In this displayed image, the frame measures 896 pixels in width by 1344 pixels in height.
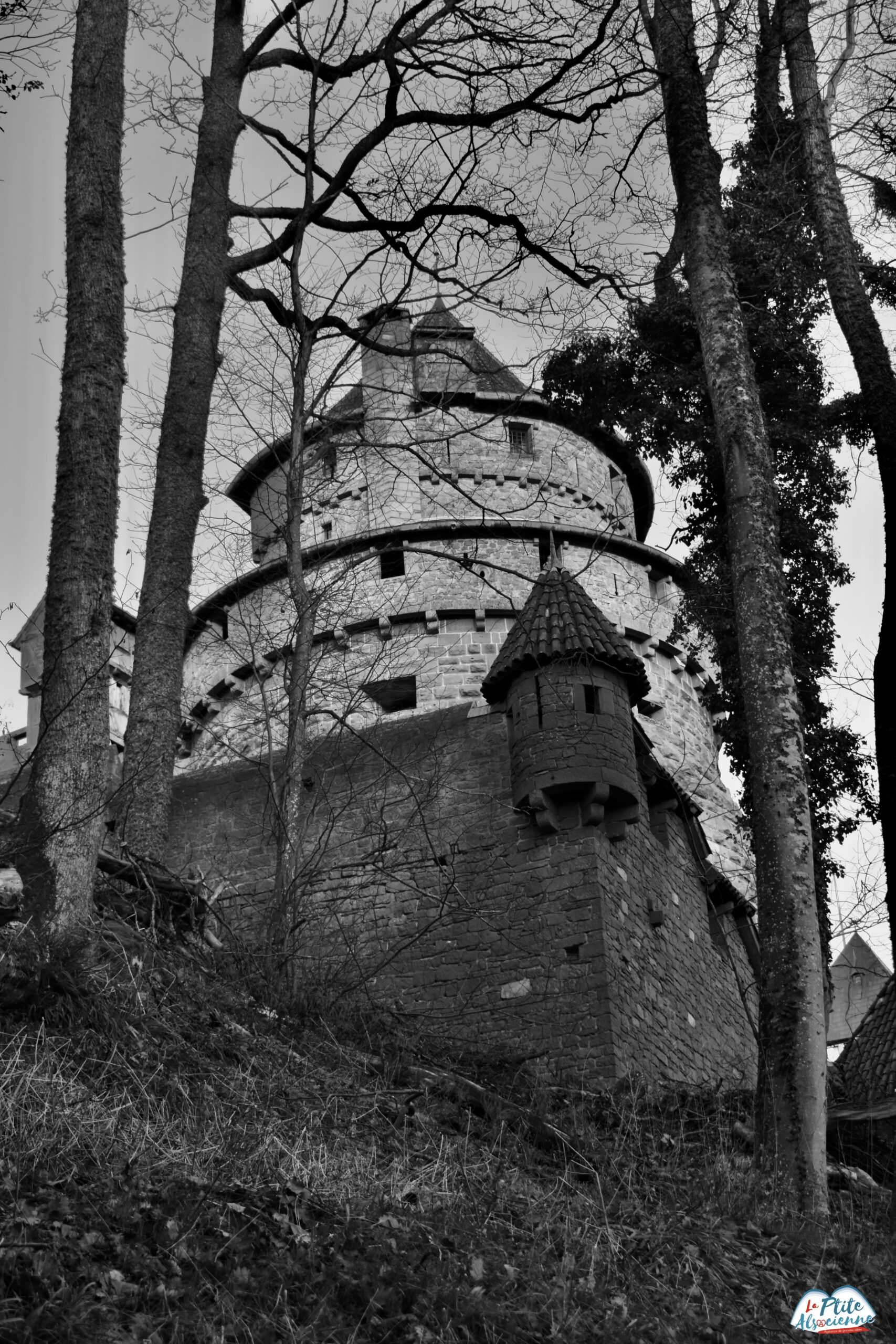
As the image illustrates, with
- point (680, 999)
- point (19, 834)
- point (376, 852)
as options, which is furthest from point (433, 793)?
point (19, 834)

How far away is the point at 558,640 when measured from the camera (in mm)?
12703

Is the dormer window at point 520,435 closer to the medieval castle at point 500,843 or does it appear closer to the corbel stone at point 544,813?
the medieval castle at point 500,843

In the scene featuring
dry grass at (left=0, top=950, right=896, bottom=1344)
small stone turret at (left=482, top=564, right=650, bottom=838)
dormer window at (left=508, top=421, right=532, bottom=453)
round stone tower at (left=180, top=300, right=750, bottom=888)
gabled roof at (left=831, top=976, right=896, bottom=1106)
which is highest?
dormer window at (left=508, top=421, right=532, bottom=453)

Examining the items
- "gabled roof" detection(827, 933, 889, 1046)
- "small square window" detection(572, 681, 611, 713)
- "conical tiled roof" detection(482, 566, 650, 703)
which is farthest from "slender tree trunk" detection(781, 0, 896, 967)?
"gabled roof" detection(827, 933, 889, 1046)

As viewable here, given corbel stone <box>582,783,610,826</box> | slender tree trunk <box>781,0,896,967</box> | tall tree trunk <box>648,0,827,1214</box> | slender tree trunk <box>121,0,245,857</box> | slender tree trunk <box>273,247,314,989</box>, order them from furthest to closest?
corbel stone <box>582,783,610,826</box> → slender tree trunk <box>121,0,245,857</box> → slender tree trunk <box>273,247,314,989</box> → slender tree trunk <box>781,0,896,967</box> → tall tree trunk <box>648,0,827,1214</box>

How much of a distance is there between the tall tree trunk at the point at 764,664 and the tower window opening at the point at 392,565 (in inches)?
455

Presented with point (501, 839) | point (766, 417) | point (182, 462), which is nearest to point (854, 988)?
point (766, 417)

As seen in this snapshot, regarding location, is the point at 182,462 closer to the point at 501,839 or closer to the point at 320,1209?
the point at 501,839

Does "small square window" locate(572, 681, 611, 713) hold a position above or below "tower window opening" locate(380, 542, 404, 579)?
below

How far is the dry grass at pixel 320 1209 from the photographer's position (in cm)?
385

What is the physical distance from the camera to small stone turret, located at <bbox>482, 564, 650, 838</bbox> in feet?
40.3
